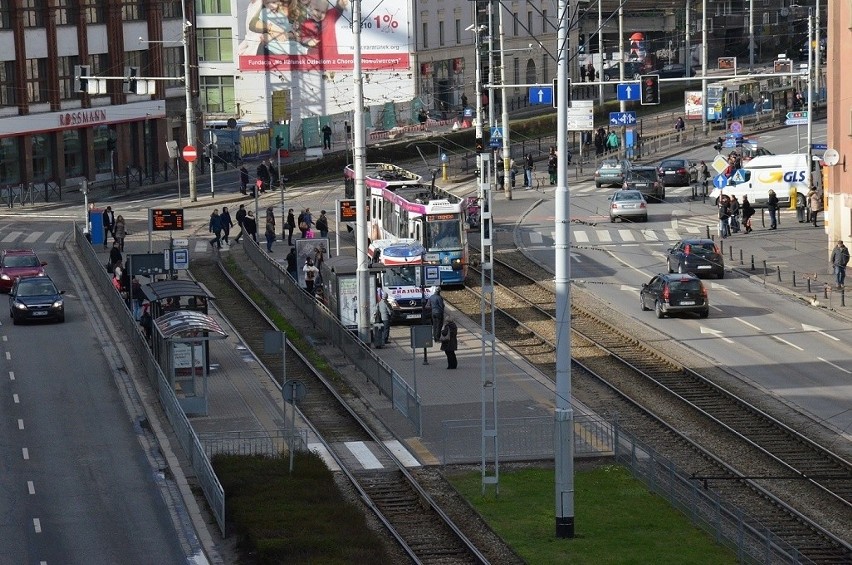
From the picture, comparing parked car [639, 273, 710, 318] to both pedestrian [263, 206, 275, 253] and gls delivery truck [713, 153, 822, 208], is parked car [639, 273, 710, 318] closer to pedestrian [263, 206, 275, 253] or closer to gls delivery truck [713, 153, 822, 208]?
pedestrian [263, 206, 275, 253]

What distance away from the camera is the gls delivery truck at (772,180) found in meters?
72.8

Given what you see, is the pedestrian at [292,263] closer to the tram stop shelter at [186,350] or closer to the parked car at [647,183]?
the tram stop shelter at [186,350]

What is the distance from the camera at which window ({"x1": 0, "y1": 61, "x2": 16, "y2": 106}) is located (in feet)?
291

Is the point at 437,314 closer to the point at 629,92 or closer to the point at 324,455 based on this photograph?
the point at 324,455

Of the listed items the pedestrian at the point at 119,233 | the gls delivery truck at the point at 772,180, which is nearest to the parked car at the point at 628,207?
the gls delivery truck at the point at 772,180

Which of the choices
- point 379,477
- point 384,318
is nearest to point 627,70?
point 384,318

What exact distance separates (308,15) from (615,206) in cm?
4034

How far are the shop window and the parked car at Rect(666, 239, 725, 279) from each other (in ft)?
147

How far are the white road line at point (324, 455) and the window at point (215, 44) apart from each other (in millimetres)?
74058

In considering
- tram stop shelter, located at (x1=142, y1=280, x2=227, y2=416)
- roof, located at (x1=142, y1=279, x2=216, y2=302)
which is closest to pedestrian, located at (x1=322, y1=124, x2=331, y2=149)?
roof, located at (x1=142, y1=279, x2=216, y2=302)

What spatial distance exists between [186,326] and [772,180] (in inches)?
1551

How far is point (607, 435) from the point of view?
36.0 m

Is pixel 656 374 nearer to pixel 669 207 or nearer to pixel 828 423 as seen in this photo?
pixel 828 423

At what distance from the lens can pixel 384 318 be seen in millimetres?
47312
